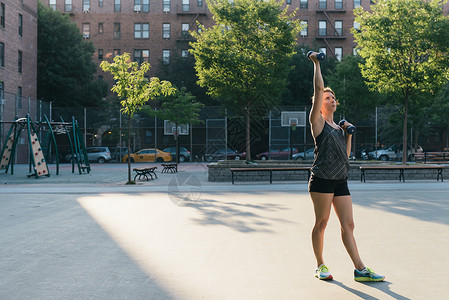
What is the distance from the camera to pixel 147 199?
509 inches

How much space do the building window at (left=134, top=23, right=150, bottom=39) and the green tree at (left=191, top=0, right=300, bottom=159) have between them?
31666 mm

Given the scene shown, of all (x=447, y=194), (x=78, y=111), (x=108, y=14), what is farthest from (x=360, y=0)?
(x=447, y=194)

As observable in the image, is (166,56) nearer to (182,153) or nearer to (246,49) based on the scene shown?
(182,153)

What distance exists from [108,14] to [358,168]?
4337cm

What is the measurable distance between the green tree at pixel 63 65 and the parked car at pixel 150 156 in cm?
1154

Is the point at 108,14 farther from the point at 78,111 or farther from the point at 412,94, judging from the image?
the point at 412,94

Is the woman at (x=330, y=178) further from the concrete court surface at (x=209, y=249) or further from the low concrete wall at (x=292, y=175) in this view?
the low concrete wall at (x=292, y=175)

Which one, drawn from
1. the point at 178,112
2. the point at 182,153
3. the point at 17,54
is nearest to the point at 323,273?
the point at 178,112

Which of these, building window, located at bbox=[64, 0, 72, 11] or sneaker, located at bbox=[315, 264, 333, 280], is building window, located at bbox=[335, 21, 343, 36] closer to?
building window, located at bbox=[64, 0, 72, 11]

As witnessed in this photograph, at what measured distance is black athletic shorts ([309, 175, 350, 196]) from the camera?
4.63 meters

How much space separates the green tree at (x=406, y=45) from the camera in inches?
775

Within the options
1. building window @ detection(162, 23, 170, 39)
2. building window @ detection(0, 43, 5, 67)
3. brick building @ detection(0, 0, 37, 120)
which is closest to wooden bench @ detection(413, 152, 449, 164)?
brick building @ detection(0, 0, 37, 120)

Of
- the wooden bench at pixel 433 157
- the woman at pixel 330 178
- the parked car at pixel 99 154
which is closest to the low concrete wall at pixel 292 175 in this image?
the wooden bench at pixel 433 157

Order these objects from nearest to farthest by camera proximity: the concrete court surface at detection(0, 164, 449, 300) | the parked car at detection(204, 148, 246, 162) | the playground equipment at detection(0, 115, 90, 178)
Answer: the concrete court surface at detection(0, 164, 449, 300) < the playground equipment at detection(0, 115, 90, 178) < the parked car at detection(204, 148, 246, 162)
